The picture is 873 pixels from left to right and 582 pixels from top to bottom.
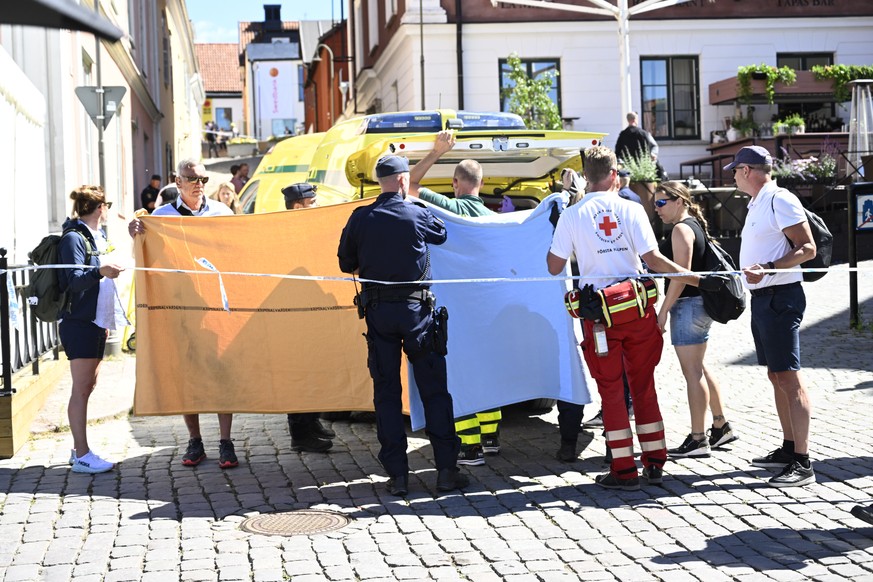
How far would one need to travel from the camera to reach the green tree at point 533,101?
26812 mm

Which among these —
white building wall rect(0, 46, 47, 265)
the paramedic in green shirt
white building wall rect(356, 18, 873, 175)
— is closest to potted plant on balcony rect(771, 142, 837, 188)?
Result: white building wall rect(356, 18, 873, 175)

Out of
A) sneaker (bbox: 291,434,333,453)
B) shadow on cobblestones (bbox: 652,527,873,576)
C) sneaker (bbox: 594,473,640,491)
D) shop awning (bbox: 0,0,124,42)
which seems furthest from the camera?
sneaker (bbox: 291,434,333,453)

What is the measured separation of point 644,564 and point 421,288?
7.26 feet

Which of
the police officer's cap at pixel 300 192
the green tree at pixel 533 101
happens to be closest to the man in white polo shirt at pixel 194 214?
the police officer's cap at pixel 300 192

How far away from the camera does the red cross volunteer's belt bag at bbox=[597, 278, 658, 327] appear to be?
A: 6438 millimetres

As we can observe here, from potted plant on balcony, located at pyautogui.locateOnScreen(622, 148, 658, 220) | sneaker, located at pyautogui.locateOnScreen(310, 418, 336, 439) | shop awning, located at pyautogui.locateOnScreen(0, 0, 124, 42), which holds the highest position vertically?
potted plant on balcony, located at pyautogui.locateOnScreen(622, 148, 658, 220)

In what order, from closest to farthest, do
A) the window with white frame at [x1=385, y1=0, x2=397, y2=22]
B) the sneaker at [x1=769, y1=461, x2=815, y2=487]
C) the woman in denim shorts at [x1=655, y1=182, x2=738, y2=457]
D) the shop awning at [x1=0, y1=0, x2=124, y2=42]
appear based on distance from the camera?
the shop awning at [x1=0, y1=0, x2=124, y2=42] → the sneaker at [x1=769, y1=461, x2=815, y2=487] → the woman in denim shorts at [x1=655, y1=182, x2=738, y2=457] → the window with white frame at [x1=385, y1=0, x2=397, y2=22]

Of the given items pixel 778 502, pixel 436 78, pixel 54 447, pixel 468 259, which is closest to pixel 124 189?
pixel 436 78

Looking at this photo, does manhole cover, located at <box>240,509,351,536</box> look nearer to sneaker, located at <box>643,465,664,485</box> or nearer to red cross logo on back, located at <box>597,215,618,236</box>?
sneaker, located at <box>643,465,664,485</box>

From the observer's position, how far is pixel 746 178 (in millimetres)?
6641

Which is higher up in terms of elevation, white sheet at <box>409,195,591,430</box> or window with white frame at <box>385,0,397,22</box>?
window with white frame at <box>385,0,397,22</box>

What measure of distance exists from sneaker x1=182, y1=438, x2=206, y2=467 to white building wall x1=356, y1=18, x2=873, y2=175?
2125 centimetres

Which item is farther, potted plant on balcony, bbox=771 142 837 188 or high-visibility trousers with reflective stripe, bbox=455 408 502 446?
potted plant on balcony, bbox=771 142 837 188

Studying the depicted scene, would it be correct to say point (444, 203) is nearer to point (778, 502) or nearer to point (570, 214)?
point (570, 214)
